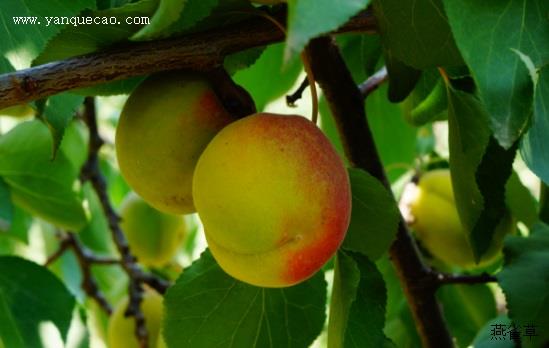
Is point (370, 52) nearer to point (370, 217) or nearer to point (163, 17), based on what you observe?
point (370, 217)

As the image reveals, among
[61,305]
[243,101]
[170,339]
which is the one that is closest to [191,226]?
[61,305]

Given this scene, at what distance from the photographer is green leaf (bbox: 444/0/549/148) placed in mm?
582

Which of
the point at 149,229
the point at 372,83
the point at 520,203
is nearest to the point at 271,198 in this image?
the point at 372,83

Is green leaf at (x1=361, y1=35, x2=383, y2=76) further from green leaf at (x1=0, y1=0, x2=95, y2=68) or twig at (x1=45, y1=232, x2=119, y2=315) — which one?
twig at (x1=45, y1=232, x2=119, y2=315)

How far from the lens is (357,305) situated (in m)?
0.83

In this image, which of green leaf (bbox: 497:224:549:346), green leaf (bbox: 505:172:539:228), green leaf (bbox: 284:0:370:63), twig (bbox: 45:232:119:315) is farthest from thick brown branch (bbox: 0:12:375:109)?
twig (bbox: 45:232:119:315)

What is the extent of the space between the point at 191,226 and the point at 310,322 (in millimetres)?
1078

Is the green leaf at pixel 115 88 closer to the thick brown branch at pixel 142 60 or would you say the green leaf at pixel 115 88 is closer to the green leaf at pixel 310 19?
the thick brown branch at pixel 142 60

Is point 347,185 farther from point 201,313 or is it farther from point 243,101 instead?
point 201,313

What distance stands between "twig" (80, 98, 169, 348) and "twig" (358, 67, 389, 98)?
523 millimetres

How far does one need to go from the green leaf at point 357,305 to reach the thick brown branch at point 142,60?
0.20 metres

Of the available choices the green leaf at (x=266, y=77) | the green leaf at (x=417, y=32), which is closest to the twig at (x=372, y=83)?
the green leaf at (x=266, y=77)

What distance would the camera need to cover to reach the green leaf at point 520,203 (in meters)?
1.12

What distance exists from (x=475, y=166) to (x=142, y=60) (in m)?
0.30
